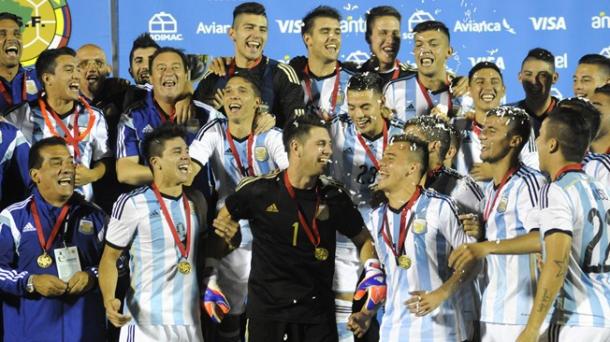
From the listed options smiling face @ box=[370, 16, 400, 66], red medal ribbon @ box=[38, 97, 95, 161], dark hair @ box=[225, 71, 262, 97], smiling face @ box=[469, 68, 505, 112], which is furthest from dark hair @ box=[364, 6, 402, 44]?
red medal ribbon @ box=[38, 97, 95, 161]

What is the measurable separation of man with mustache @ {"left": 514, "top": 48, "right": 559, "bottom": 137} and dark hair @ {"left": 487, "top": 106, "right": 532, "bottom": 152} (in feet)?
2.94

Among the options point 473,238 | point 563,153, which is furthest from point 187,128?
point 563,153

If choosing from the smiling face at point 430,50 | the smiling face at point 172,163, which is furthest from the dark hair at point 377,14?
the smiling face at point 172,163

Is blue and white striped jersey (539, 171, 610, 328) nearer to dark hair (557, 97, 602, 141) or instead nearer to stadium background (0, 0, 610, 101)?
dark hair (557, 97, 602, 141)

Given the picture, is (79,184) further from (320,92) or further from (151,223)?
(320,92)

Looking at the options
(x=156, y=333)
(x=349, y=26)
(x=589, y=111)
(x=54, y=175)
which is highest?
(x=349, y=26)

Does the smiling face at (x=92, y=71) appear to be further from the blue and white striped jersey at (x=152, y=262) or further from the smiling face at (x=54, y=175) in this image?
the blue and white striped jersey at (x=152, y=262)

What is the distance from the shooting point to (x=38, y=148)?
6.45 meters

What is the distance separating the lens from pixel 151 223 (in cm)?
624

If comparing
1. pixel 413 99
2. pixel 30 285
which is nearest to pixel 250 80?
pixel 413 99

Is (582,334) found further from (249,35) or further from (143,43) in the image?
(143,43)

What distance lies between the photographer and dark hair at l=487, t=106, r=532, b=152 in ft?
20.2

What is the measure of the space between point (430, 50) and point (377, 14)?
1.75ft

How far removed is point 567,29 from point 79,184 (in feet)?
12.0
